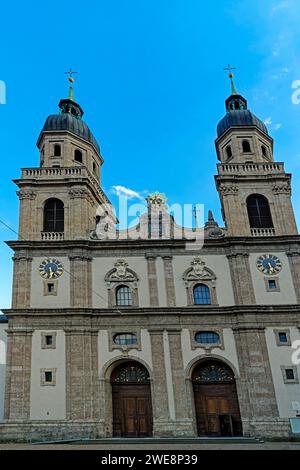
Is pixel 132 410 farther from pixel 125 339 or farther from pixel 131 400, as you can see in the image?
pixel 125 339

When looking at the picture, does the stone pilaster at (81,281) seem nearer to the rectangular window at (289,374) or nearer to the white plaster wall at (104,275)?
the white plaster wall at (104,275)

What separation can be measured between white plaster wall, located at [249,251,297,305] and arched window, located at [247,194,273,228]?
3.14 m

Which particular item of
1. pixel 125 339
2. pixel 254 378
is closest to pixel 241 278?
pixel 254 378

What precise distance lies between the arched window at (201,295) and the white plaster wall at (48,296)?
890cm

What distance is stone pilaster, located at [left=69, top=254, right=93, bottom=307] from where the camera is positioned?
2898 centimetres

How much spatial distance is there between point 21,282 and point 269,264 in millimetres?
17600

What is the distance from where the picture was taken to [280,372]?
88.8 feet

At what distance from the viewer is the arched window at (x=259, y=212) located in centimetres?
3262

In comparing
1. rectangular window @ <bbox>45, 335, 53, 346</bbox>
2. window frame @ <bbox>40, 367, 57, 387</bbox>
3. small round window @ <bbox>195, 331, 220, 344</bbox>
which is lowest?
window frame @ <bbox>40, 367, 57, 387</bbox>

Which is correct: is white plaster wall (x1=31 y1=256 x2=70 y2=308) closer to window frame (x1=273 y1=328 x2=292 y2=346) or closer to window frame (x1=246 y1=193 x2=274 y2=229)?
window frame (x1=273 y1=328 x2=292 y2=346)

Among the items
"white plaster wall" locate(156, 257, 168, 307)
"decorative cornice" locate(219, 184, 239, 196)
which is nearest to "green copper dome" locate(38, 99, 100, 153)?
"decorative cornice" locate(219, 184, 239, 196)

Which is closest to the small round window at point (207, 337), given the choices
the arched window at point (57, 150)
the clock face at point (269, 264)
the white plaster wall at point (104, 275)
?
the white plaster wall at point (104, 275)

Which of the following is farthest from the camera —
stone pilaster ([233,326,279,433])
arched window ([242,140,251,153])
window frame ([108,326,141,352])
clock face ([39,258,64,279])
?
arched window ([242,140,251,153])
